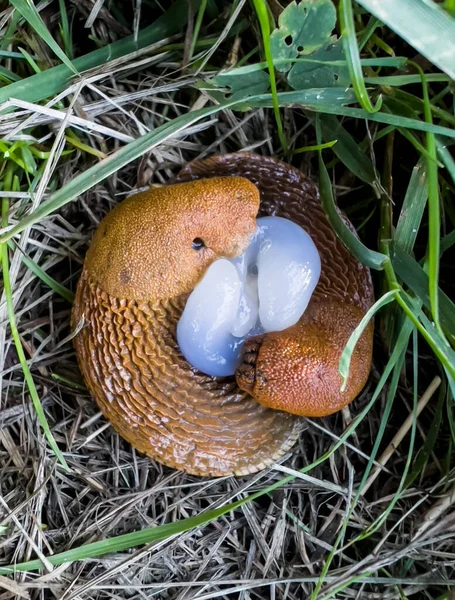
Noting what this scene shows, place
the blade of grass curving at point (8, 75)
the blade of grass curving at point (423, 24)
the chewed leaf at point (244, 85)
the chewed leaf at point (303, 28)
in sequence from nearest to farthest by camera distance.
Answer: the blade of grass curving at point (423, 24), the chewed leaf at point (303, 28), the chewed leaf at point (244, 85), the blade of grass curving at point (8, 75)

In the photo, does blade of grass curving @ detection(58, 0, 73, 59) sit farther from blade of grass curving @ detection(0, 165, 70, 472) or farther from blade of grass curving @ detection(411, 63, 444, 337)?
blade of grass curving @ detection(411, 63, 444, 337)

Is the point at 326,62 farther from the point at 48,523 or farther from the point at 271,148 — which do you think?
the point at 48,523

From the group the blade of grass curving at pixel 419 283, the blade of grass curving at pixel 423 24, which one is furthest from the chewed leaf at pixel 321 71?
the blade of grass curving at pixel 419 283

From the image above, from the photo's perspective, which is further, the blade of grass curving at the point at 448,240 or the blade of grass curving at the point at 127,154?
the blade of grass curving at the point at 448,240

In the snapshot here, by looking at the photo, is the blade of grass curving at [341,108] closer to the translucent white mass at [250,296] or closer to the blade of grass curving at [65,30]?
the translucent white mass at [250,296]

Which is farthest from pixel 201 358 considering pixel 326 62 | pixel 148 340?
pixel 326 62
